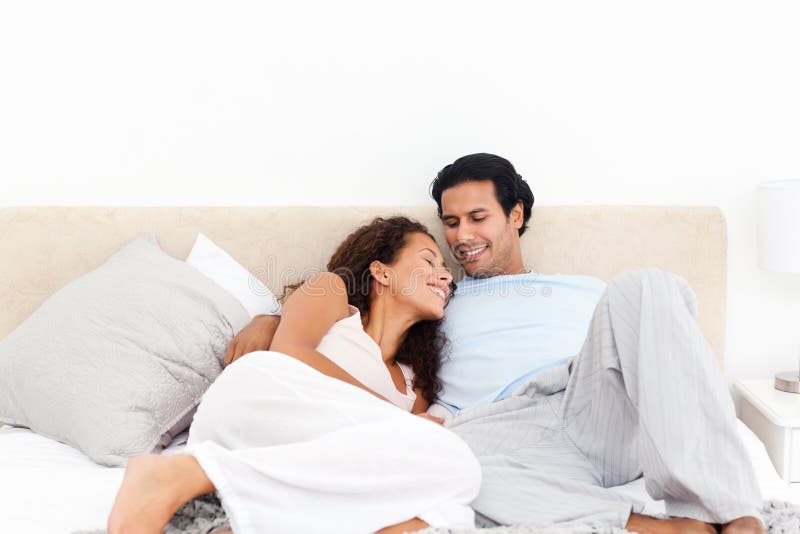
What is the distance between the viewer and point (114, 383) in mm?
1671

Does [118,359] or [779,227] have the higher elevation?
[779,227]

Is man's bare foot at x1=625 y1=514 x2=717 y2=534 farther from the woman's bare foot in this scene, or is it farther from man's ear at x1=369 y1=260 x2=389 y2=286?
man's ear at x1=369 y1=260 x2=389 y2=286

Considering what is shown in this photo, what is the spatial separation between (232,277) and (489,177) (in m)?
0.75

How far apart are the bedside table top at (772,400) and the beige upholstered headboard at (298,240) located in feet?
0.48

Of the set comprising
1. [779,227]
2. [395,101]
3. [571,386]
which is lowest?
[571,386]

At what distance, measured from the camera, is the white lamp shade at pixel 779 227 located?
2.06 m

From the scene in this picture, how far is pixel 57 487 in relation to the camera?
141 centimetres

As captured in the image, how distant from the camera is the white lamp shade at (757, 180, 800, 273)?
2059mm

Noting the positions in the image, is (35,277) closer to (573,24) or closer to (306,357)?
(306,357)

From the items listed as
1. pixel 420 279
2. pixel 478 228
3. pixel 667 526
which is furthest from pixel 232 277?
pixel 667 526

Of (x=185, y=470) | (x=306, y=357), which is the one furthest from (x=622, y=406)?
(x=185, y=470)

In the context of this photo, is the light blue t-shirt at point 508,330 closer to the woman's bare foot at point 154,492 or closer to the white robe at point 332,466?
the white robe at point 332,466

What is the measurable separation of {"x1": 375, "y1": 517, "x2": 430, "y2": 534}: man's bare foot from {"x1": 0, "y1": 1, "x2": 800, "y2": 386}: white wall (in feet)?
4.20

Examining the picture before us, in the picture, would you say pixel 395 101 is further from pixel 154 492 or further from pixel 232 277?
pixel 154 492
